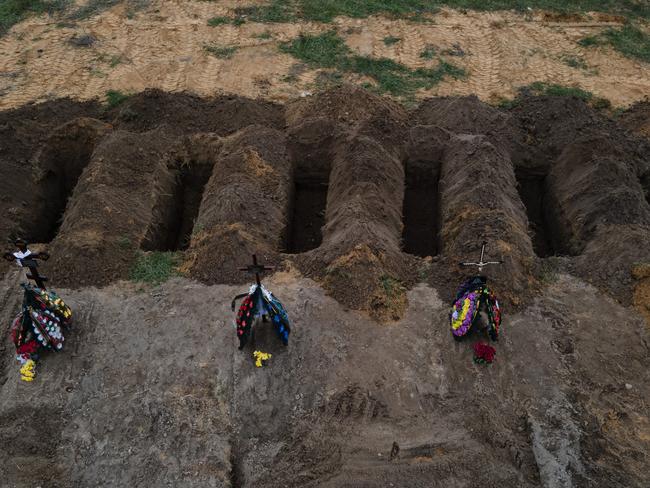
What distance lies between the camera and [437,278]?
8641mm

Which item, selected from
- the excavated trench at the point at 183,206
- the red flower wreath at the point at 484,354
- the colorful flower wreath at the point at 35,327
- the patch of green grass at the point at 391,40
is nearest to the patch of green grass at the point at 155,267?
the excavated trench at the point at 183,206

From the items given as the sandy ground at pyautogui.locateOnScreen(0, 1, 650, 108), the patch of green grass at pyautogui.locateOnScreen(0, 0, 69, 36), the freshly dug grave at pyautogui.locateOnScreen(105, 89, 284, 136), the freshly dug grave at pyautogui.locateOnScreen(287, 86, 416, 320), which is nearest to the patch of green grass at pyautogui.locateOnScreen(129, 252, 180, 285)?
the freshly dug grave at pyautogui.locateOnScreen(287, 86, 416, 320)

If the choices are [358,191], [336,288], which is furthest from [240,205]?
[336,288]

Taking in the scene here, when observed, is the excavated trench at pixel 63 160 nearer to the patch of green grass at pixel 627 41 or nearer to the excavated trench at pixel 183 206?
the excavated trench at pixel 183 206

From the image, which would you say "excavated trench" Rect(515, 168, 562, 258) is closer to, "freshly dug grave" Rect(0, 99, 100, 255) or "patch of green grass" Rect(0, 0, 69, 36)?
"freshly dug grave" Rect(0, 99, 100, 255)

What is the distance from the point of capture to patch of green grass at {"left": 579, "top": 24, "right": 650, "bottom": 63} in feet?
49.2

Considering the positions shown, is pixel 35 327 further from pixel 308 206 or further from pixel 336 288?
pixel 308 206

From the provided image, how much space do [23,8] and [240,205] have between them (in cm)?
1314

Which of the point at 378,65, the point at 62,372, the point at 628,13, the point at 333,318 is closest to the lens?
the point at 62,372

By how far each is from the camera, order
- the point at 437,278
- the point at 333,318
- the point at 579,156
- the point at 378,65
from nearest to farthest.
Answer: the point at 333,318 < the point at 437,278 < the point at 579,156 < the point at 378,65

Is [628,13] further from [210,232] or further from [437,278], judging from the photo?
[210,232]

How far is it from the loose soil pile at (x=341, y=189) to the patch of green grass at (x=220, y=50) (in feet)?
9.14

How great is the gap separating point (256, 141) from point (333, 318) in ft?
15.6

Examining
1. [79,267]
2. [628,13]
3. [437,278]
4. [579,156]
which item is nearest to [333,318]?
[437,278]
